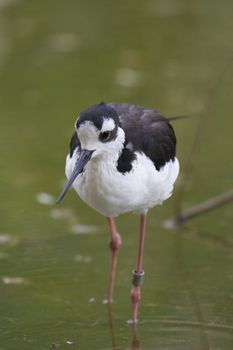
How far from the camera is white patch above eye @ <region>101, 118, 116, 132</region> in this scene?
15.4ft


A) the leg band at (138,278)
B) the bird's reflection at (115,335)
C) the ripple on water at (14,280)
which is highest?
the leg band at (138,278)

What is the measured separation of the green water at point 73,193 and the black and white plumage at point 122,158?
71cm

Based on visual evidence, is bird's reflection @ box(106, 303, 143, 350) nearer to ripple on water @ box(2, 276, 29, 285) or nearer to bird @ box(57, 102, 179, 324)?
bird @ box(57, 102, 179, 324)

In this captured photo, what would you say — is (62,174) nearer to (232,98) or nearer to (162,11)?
(232,98)

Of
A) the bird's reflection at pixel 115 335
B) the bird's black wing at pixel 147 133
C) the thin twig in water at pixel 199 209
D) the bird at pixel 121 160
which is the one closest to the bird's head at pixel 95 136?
the bird at pixel 121 160

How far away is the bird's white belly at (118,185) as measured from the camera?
485 centimetres

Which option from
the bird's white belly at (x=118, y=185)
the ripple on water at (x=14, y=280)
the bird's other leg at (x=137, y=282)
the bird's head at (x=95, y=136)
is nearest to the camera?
the bird's head at (x=95, y=136)

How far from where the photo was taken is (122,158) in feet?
16.1

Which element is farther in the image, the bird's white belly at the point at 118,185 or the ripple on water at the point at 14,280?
the ripple on water at the point at 14,280

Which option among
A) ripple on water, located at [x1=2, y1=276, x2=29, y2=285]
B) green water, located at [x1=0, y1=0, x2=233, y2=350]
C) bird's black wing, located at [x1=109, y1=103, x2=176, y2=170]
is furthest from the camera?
ripple on water, located at [x1=2, y1=276, x2=29, y2=285]

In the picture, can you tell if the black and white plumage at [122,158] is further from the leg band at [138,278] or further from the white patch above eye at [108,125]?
the leg band at [138,278]

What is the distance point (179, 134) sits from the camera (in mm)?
8320

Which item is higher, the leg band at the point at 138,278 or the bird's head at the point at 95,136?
the bird's head at the point at 95,136

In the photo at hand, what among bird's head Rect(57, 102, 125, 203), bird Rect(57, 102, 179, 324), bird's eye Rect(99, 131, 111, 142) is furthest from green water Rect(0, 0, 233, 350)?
bird's eye Rect(99, 131, 111, 142)
